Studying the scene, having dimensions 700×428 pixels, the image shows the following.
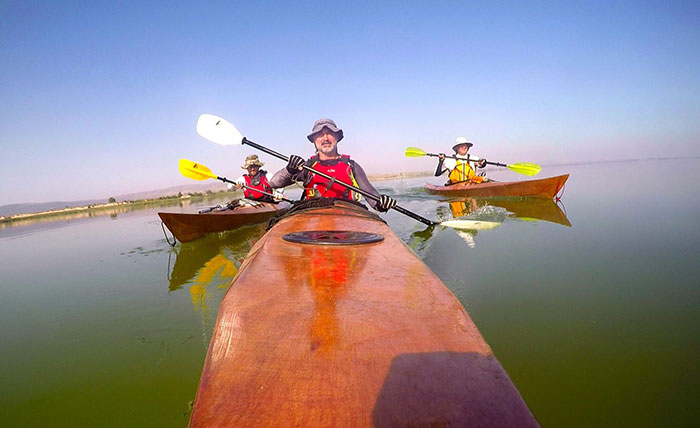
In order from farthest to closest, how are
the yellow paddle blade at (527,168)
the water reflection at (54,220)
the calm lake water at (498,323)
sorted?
the water reflection at (54,220)
the yellow paddle blade at (527,168)
the calm lake water at (498,323)

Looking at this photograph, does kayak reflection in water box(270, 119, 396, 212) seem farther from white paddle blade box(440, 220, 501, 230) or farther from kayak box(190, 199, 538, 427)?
kayak box(190, 199, 538, 427)

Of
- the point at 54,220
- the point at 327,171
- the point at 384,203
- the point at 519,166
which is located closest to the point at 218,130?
the point at 327,171

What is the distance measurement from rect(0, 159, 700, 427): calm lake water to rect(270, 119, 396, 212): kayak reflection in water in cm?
151

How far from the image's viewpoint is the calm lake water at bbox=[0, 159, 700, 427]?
67.1 inches

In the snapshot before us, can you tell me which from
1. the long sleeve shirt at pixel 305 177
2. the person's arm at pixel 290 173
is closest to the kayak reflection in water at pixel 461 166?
the long sleeve shirt at pixel 305 177

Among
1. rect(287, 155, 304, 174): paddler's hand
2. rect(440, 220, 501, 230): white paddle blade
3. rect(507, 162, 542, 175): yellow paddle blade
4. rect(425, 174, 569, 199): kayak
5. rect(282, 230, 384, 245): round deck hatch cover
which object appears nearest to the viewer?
rect(282, 230, 384, 245): round deck hatch cover

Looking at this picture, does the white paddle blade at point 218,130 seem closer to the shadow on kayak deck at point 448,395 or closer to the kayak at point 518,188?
Answer: the shadow on kayak deck at point 448,395

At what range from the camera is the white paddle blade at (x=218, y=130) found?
531 cm

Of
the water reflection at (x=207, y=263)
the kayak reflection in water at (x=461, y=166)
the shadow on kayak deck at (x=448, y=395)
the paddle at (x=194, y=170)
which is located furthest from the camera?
the kayak reflection in water at (x=461, y=166)

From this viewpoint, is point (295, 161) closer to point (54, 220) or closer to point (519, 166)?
point (519, 166)

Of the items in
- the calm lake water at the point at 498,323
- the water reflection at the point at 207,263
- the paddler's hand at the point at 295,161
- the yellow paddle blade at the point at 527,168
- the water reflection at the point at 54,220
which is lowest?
the calm lake water at the point at 498,323

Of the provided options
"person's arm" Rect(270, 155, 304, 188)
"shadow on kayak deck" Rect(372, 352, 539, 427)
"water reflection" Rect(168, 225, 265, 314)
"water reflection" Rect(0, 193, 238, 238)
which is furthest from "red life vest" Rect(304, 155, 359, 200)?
"water reflection" Rect(0, 193, 238, 238)

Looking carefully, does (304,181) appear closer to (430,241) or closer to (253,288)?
(430,241)

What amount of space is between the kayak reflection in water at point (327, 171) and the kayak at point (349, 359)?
360cm
